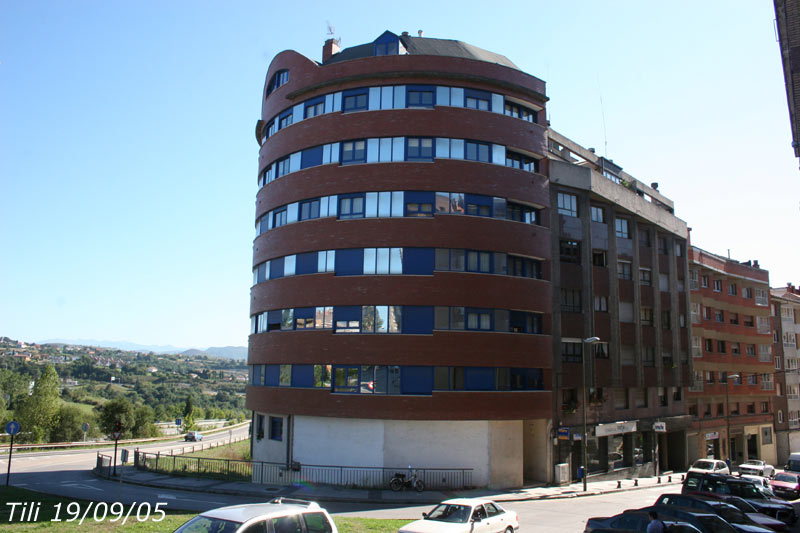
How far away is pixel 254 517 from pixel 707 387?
54.4m

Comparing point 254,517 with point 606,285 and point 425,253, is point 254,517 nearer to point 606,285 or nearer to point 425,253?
point 425,253

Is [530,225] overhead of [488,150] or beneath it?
beneath

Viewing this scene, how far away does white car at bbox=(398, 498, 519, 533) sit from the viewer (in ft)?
53.7

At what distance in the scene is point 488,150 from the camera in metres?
34.3

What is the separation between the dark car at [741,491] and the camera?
904 inches

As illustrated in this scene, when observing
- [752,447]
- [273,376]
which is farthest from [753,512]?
[752,447]

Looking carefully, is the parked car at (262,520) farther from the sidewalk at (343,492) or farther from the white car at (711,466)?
the white car at (711,466)

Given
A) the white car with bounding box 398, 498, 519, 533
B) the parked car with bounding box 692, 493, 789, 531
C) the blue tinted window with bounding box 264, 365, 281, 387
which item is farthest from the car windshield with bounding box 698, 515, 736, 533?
the blue tinted window with bounding box 264, 365, 281, 387

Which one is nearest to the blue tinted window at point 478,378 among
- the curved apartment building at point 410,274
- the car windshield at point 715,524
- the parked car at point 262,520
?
the curved apartment building at point 410,274

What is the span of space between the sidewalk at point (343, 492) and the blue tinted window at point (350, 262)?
11.1 m

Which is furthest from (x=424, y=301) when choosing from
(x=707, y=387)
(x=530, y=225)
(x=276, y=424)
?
(x=707, y=387)

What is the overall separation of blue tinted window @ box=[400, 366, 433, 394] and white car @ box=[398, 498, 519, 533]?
1267 cm

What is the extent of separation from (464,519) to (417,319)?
1528 cm

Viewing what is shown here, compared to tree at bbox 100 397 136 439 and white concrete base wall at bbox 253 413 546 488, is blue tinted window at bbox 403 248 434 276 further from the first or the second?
tree at bbox 100 397 136 439
